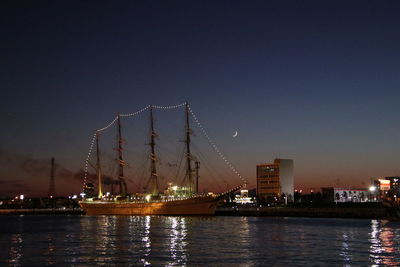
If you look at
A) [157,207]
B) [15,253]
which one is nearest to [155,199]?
[157,207]

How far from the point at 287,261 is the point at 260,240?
1639 cm

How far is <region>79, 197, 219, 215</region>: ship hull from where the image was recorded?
132625 mm

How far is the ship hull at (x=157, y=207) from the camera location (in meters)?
133

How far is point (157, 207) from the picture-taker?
14350 centimetres

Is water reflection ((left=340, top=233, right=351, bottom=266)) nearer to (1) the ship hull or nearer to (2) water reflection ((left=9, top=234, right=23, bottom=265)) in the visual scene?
(2) water reflection ((left=9, top=234, right=23, bottom=265))

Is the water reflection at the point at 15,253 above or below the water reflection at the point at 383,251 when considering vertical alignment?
above

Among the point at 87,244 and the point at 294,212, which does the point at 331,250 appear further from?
the point at 294,212

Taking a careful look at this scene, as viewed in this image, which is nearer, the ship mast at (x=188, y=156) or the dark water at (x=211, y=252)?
the dark water at (x=211, y=252)

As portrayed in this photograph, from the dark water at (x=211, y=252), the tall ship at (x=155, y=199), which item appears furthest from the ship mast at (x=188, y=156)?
the dark water at (x=211, y=252)

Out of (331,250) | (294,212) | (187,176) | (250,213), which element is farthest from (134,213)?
(331,250)

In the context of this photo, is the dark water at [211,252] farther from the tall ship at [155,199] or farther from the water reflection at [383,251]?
the tall ship at [155,199]

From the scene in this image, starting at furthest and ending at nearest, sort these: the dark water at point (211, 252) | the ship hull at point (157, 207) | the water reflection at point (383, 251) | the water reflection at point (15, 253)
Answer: the ship hull at point (157, 207) → the water reflection at point (15, 253) → the dark water at point (211, 252) → the water reflection at point (383, 251)

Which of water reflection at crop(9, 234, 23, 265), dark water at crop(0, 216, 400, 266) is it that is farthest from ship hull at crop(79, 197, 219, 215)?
water reflection at crop(9, 234, 23, 265)

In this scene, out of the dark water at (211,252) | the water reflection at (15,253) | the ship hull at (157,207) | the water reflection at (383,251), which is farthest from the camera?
the ship hull at (157,207)
